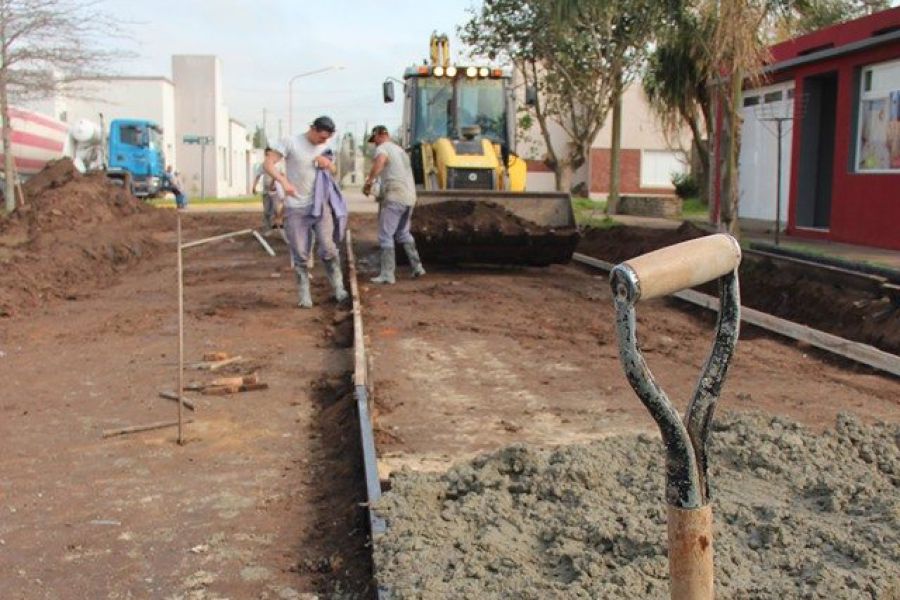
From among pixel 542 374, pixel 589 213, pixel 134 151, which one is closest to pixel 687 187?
pixel 589 213

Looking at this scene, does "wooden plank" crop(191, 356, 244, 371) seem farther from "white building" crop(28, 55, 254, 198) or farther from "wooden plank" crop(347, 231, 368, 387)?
"white building" crop(28, 55, 254, 198)

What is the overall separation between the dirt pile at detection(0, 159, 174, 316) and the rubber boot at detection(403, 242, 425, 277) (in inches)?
168

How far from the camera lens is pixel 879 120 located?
55.7 feet

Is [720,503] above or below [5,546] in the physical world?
above

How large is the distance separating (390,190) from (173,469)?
7.67 m

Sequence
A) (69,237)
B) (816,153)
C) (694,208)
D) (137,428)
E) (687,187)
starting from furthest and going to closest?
(687,187)
(694,208)
(816,153)
(69,237)
(137,428)

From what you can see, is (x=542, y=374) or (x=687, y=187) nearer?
(x=542, y=374)

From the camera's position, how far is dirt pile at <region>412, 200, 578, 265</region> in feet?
45.6

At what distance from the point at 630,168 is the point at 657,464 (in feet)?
167

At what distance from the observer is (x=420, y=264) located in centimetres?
1426

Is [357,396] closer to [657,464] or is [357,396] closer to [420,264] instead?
[657,464]

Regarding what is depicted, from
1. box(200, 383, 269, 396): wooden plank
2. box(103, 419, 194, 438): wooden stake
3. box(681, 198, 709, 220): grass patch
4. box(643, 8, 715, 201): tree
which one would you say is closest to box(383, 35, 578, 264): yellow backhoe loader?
box(643, 8, 715, 201): tree

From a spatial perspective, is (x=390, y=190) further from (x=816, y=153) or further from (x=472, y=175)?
(x=816, y=153)

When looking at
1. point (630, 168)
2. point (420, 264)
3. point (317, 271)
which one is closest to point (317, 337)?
point (420, 264)
